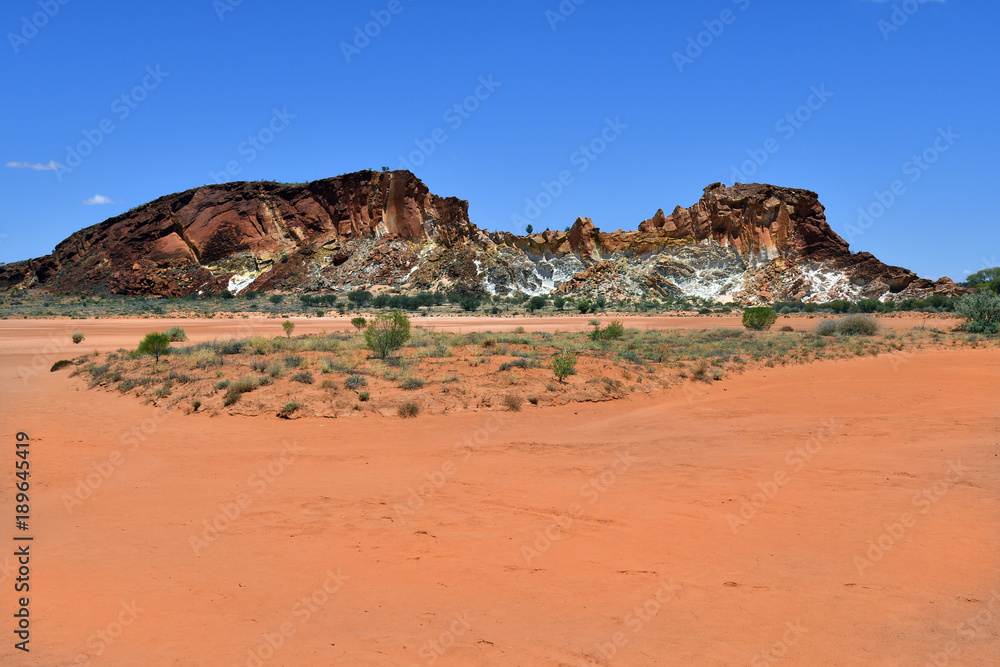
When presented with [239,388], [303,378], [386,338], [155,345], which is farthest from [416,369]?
[155,345]

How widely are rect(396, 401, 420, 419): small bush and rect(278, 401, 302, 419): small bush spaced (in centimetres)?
193

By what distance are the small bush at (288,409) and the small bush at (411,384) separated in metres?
2.33

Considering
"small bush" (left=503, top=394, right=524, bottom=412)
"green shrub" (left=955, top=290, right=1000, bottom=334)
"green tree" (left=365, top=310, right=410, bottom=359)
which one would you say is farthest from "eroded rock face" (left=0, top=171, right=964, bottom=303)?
"small bush" (left=503, top=394, right=524, bottom=412)

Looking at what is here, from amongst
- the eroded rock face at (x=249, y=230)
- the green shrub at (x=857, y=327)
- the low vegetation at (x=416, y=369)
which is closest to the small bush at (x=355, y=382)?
the low vegetation at (x=416, y=369)

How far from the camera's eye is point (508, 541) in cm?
645

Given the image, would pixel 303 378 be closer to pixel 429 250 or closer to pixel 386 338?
pixel 386 338

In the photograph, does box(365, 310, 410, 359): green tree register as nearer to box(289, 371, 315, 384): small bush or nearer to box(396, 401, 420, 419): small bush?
box(289, 371, 315, 384): small bush

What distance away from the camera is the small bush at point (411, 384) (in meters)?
13.8

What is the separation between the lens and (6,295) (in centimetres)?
7131

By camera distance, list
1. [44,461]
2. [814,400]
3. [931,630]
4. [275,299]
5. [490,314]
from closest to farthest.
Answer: [931,630]
[44,461]
[814,400]
[490,314]
[275,299]

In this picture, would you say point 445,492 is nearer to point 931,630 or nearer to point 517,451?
point 517,451

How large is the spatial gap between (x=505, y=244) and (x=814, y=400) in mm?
64253

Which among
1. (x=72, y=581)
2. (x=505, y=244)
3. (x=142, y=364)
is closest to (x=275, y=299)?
(x=505, y=244)

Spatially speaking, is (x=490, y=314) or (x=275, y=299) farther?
(x=275, y=299)
